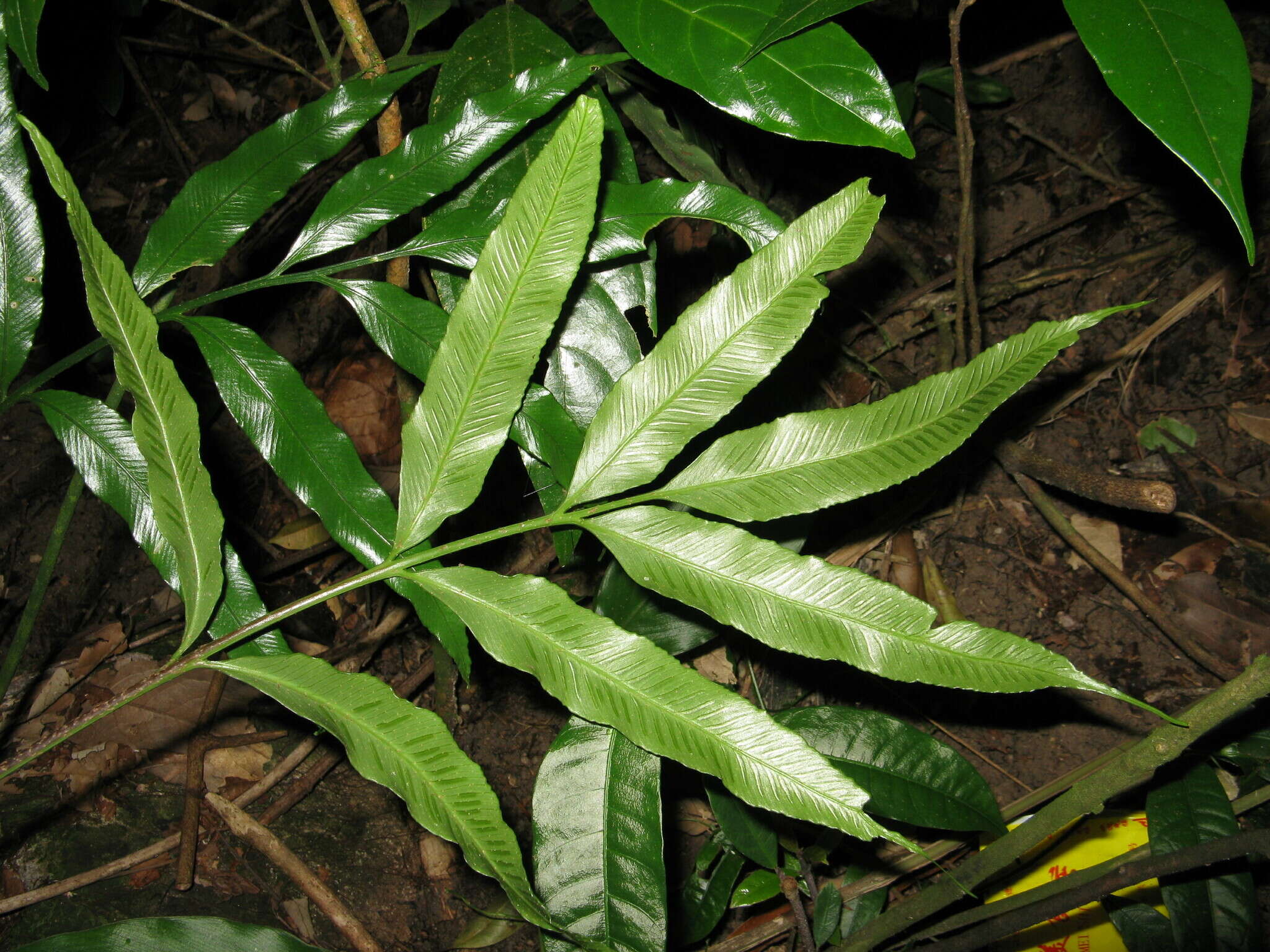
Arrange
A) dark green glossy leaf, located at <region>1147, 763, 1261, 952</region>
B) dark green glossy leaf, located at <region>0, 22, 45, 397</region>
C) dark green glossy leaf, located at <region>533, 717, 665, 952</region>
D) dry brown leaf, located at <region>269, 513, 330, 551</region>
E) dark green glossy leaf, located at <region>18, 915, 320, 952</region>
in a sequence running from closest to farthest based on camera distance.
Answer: dark green glossy leaf, located at <region>18, 915, 320, 952</region> → dark green glossy leaf, located at <region>0, 22, 45, 397</region> → dark green glossy leaf, located at <region>533, 717, 665, 952</region> → dark green glossy leaf, located at <region>1147, 763, 1261, 952</region> → dry brown leaf, located at <region>269, 513, 330, 551</region>

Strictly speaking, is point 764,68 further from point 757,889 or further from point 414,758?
point 757,889

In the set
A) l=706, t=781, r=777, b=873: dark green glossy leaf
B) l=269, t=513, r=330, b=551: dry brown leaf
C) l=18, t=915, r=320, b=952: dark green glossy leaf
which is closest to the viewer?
l=18, t=915, r=320, b=952: dark green glossy leaf

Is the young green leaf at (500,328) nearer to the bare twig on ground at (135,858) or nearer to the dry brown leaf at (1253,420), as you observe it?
the bare twig on ground at (135,858)

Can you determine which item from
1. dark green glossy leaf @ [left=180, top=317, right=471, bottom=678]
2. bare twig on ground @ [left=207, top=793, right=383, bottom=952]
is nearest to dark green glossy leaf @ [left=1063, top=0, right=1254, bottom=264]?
dark green glossy leaf @ [left=180, top=317, right=471, bottom=678]

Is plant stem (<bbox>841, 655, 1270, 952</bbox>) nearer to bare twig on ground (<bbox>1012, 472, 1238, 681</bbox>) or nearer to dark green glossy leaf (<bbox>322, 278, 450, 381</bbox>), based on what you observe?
bare twig on ground (<bbox>1012, 472, 1238, 681</bbox>)

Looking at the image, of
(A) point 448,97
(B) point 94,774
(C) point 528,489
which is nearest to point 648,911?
(C) point 528,489

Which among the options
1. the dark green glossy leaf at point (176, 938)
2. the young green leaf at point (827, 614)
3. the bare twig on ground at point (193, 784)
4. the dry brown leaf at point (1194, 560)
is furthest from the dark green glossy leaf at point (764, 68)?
the bare twig on ground at point (193, 784)
